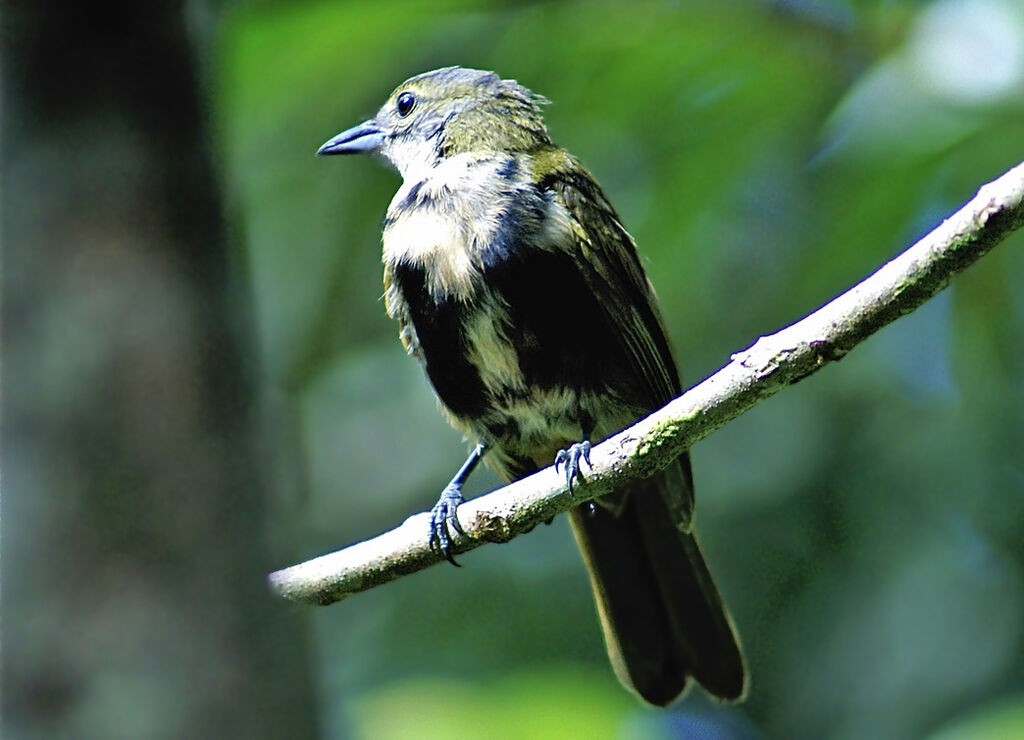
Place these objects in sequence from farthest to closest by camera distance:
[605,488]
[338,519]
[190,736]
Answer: [338,519]
[605,488]
[190,736]

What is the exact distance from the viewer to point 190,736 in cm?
119

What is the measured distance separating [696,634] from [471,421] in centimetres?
102

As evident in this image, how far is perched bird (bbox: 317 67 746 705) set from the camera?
3666 mm

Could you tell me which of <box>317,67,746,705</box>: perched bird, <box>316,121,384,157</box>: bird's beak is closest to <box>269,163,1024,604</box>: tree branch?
<box>317,67,746,705</box>: perched bird

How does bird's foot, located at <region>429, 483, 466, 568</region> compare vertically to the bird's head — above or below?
below

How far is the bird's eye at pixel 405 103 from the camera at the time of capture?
4.59 metres

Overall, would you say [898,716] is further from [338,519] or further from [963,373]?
[338,519]

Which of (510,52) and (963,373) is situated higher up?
(510,52)

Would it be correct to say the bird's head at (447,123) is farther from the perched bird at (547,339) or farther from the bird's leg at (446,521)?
the bird's leg at (446,521)

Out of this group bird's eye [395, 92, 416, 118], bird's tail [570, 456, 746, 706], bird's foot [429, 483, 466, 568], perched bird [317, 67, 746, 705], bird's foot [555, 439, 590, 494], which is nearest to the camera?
bird's foot [555, 439, 590, 494]

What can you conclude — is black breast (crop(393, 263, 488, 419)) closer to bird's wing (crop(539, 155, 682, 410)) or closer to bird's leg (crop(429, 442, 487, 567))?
bird's leg (crop(429, 442, 487, 567))

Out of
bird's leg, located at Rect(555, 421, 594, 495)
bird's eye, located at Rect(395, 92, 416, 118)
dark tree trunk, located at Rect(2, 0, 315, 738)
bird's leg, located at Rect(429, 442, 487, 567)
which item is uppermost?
dark tree trunk, located at Rect(2, 0, 315, 738)

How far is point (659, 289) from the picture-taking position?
486 centimetres

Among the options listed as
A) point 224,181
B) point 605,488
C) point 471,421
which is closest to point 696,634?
point 471,421
